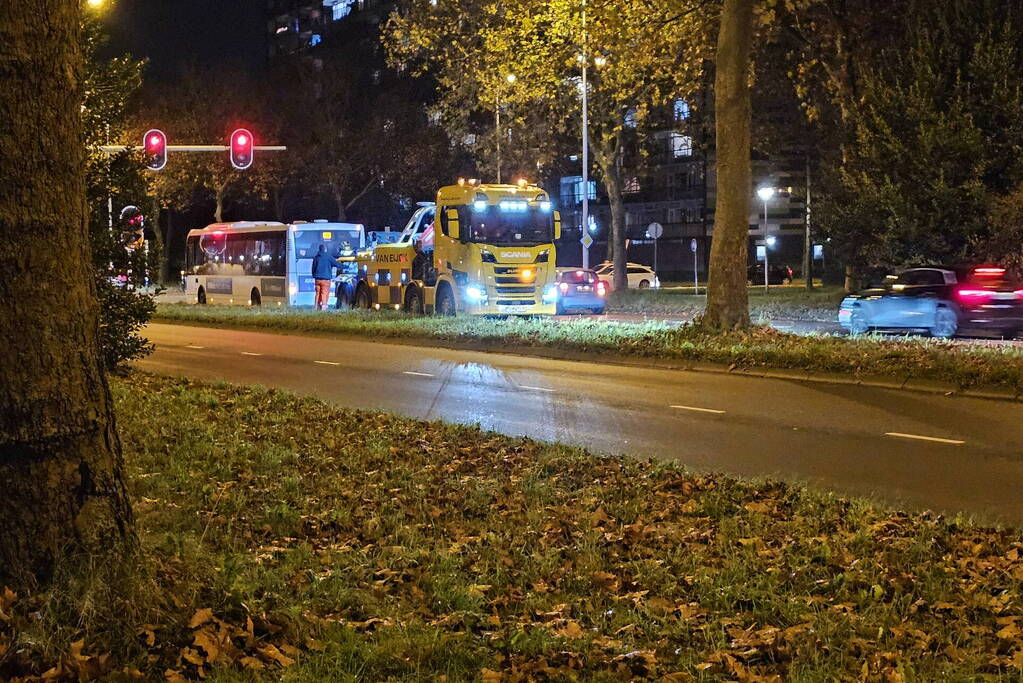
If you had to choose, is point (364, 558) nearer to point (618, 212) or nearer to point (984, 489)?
point (984, 489)

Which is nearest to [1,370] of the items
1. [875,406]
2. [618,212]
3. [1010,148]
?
[875,406]

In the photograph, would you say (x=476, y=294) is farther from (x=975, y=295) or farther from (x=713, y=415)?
(x=713, y=415)

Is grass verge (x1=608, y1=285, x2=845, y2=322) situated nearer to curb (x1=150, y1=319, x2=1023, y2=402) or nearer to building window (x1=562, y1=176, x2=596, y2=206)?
curb (x1=150, y1=319, x2=1023, y2=402)

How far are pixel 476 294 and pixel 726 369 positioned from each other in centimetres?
1111

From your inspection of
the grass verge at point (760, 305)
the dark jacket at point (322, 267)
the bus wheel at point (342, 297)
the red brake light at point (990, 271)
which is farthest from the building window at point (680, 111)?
the red brake light at point (990, 271)

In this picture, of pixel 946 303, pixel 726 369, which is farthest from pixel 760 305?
pixel 726 369

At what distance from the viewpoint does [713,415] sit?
41.7 ft

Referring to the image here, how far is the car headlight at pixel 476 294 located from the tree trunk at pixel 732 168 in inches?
347

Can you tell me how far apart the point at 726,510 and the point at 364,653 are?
3429 mm

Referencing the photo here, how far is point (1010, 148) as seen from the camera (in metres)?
28.0

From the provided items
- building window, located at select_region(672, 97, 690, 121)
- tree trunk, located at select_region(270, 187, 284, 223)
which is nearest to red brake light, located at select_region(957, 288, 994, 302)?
building window, located at select_region(672, 97, 690, 121)

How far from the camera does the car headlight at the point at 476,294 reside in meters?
27.2

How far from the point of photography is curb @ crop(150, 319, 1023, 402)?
1416 centimetres

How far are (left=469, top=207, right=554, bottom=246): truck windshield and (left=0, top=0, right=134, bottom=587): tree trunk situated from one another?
73.5 ft
